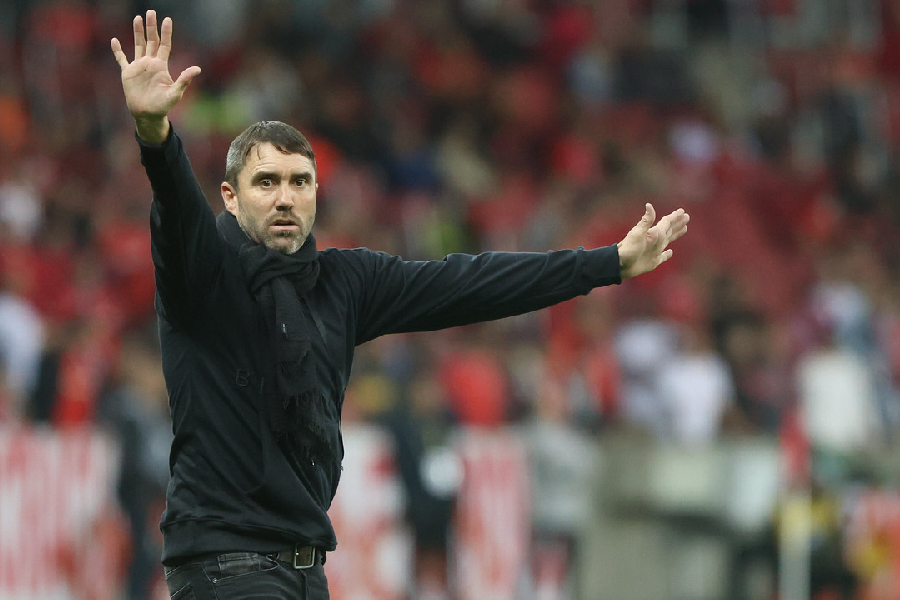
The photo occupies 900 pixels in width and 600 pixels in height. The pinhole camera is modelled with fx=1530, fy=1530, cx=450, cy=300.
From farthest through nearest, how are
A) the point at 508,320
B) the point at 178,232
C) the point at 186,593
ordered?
the point at 508,320 → the point at 186,593 → the point at 178,232

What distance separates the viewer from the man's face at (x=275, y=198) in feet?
14.2

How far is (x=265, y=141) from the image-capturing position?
4398 mm

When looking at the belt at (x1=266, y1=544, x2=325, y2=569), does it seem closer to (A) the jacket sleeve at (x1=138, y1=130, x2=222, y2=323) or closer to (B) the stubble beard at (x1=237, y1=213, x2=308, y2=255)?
(A) the jacket sleeve at (x1=138, y1=130, x2=222, y2=323)

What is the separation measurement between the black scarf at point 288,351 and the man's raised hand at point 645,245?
1.03 meters

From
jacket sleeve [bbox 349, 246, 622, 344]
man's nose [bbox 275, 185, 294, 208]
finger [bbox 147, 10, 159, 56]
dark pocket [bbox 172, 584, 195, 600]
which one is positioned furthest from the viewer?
jacket sleeve [bbox 349, 246, 622, 344]

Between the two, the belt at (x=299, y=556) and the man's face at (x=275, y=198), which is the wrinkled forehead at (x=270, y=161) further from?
the belt at (x=299, y=556)

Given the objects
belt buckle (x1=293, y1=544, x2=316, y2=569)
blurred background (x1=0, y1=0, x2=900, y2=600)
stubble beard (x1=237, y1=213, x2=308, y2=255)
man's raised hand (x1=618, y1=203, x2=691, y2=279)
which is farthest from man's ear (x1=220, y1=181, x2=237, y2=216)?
blurred background (x1=0, y1=0, x2=900, y2=600)

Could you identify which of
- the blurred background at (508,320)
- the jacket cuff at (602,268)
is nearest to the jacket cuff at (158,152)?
the jacket cuff at (602,268)

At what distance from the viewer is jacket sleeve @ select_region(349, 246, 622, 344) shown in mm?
4605

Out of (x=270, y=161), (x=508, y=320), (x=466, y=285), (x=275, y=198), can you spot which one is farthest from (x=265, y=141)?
(x=508, y=320)

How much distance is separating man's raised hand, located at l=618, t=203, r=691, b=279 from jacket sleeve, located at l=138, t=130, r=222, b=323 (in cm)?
128

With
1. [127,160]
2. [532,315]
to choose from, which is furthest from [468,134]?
[127,160]

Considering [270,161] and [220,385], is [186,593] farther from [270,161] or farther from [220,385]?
[270,161]

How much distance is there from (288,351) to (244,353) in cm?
14
